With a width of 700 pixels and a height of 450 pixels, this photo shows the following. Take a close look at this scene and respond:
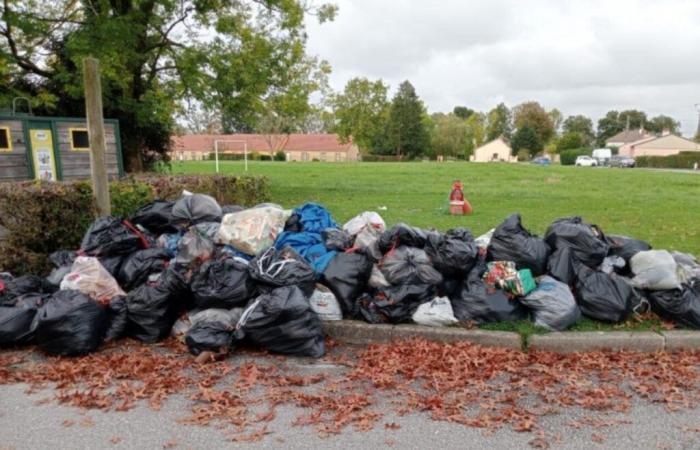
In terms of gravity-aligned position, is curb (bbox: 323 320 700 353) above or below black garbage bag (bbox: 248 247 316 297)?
below

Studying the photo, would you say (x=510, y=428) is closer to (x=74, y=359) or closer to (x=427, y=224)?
(x=74, y=359)

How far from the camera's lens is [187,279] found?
4363mm

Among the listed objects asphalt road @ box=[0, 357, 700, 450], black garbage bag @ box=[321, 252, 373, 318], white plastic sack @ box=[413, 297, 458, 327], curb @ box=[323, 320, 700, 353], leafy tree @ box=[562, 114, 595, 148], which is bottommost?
asphalt road @ box=[0, 357, 700, 450]

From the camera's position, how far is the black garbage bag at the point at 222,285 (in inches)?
165

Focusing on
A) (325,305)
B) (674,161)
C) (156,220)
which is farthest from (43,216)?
(674,161)

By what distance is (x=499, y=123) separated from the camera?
319 ft

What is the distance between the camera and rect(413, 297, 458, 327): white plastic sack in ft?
14.1

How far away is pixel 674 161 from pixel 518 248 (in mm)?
52060

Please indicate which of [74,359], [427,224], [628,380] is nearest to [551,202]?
[427,224]

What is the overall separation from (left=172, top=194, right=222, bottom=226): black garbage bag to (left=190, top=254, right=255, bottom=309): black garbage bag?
3.89ft

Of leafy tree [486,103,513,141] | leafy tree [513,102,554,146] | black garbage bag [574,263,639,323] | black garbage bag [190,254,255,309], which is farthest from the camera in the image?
leafy tree [486,103,513,141]

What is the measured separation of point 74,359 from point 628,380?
4065mm

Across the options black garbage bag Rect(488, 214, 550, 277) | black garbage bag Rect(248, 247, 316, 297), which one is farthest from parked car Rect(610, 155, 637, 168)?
black garbage bag Rect(248, 247, 316, 297)

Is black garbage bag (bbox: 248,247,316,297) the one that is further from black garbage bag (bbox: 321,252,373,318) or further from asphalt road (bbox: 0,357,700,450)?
asphalt road (bbox: 0,357,700,450)
